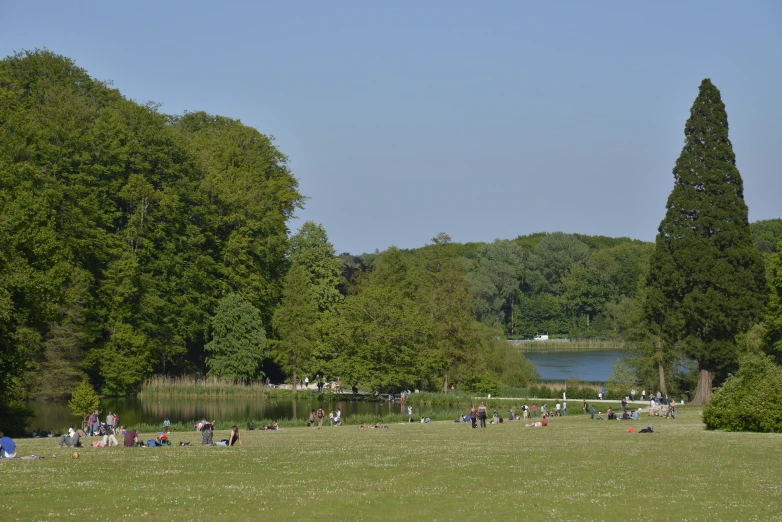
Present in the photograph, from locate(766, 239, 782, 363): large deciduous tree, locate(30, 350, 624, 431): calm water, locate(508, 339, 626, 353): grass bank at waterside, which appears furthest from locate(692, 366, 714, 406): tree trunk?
locate(508, 339, 626, 353): grass bank at waterside

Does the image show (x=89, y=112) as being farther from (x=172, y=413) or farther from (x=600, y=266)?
(x=600, y=266)

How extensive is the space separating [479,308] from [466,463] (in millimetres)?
117130

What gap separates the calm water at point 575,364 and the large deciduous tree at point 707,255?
28215 millimetres

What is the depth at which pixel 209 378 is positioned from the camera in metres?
70.2

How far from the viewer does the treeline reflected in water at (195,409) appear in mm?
49725

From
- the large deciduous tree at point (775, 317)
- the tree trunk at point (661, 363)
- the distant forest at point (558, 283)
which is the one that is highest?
the distant forest at point (558, 283)

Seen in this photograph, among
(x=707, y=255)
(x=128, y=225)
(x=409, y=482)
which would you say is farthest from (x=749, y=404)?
(x=128, y=225)

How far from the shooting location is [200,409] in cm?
5669

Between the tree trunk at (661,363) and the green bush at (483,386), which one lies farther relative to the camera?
the green bush at (483,386)

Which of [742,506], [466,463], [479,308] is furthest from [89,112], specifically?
[479,308]

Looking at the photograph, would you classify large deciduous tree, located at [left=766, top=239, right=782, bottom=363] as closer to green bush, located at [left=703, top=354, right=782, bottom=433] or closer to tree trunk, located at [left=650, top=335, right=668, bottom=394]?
tree trunk, located at [left=650, top=335, right=668, bottom=394]

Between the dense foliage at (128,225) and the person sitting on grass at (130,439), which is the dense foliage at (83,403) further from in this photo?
the person sitting on grass at (130,439)

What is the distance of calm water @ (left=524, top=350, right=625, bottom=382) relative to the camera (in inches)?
3595

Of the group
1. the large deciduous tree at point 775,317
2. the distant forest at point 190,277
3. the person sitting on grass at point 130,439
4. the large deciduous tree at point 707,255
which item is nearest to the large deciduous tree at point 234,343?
the distant forest at point 190,277
